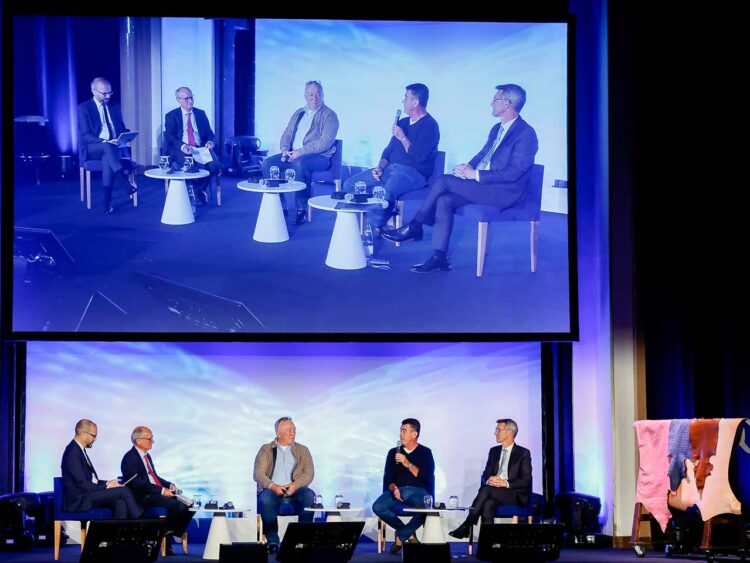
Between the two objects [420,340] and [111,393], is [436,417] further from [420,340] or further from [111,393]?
[111,393]

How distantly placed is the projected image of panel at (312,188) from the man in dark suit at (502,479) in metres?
0.88

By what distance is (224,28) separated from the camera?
1059 centimetres

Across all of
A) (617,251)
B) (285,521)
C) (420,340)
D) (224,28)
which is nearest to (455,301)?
(420,340)

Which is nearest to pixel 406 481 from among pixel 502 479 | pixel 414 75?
pixel 502 479

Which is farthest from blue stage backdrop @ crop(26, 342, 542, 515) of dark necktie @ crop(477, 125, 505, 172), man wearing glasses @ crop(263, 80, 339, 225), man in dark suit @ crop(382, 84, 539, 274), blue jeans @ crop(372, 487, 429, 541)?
dark necktie @ crop(477, 125, 505, 172)

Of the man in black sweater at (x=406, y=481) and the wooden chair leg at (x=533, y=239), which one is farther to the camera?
the wooden chair leg at (x=533, y=239)

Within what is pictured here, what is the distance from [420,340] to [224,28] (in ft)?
9.97

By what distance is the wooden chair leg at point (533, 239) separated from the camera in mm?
10680

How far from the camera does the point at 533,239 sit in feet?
35.1

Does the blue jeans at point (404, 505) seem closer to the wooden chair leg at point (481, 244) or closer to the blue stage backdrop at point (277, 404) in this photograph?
the blue stage backdrop at point (277, 404)

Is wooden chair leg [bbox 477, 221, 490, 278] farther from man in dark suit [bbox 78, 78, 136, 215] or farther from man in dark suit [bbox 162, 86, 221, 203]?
man in dark suit [bbox 78, 78, 136, 215]

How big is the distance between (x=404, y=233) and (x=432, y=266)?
36cm

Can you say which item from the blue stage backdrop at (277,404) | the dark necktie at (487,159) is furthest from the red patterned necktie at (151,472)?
the dark necktie at (487,159)

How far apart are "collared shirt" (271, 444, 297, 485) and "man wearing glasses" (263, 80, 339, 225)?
6.16 feet
